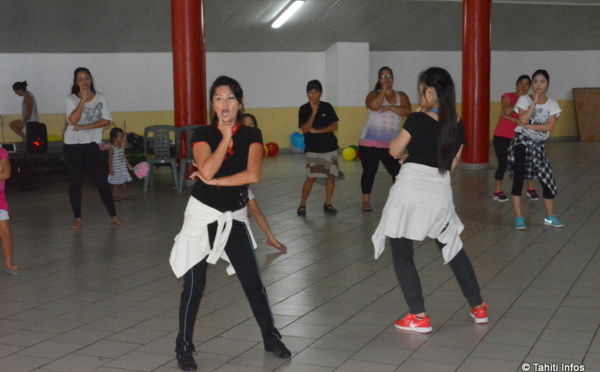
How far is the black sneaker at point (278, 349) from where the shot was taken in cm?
413

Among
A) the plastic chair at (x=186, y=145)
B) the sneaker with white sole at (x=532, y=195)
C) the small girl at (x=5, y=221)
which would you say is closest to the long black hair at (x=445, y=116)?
the small girl at (x=5, y=221)

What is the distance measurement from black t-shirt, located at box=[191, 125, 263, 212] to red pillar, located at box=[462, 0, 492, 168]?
10158mm

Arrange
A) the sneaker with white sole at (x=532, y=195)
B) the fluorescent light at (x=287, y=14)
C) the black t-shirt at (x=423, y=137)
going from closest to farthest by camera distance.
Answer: the black t-shirt at (x=423, y=137), the sneaker with white sole at (x=532, y=195), the fluorescent light at (x=287, y=14)

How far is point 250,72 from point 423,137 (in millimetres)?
14406

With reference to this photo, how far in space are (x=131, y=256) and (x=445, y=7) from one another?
1221 centimetres

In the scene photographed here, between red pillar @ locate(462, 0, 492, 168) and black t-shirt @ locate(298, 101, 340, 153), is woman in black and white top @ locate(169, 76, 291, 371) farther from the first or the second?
red pillar @ locate(462, 0, 492, 168)

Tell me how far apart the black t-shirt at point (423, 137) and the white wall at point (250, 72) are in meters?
13.9

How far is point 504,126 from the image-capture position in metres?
9.59

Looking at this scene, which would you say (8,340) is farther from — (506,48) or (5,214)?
(506,48)

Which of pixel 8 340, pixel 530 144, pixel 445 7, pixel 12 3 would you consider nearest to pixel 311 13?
pixel 445 7

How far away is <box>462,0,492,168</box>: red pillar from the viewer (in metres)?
13.5

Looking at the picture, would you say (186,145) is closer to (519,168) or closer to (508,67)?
(519,168)

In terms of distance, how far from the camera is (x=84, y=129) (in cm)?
813

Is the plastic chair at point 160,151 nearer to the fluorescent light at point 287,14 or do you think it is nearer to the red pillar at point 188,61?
the red pillar at point 188,61
